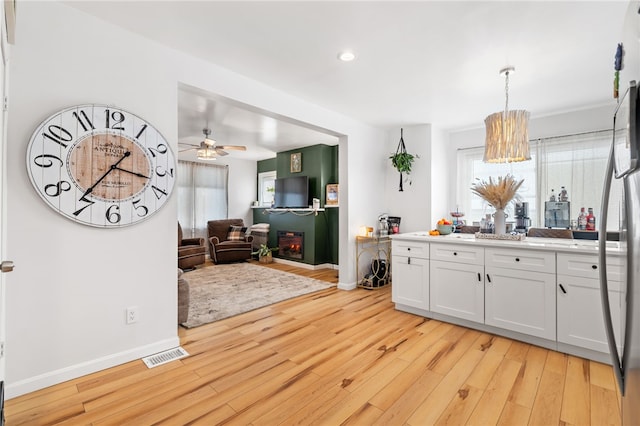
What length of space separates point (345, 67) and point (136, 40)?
5.59 ft

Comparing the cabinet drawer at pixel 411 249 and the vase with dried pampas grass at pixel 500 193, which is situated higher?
the vase with dried pampas grass at pixel 500 193

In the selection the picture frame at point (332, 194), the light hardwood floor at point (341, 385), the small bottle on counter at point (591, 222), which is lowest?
the light hardwood floor at point (341, 385)

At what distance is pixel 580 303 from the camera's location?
2268mm

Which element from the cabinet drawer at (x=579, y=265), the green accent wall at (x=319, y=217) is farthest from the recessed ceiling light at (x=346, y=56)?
the green accent wall at (x=319, y=217)

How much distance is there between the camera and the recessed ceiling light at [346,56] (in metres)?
2.52

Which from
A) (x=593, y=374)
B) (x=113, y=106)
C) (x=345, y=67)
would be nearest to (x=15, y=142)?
(x=113, y=106)

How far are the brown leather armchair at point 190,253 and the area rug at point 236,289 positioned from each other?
188mm

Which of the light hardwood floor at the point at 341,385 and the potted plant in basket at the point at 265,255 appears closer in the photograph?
the light hardwood floor at the point at 341,385

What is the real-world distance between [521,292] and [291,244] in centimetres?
451

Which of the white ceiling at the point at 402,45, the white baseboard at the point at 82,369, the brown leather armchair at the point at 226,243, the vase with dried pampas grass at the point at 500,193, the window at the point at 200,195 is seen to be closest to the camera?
the white baseboard at the point at 82,369

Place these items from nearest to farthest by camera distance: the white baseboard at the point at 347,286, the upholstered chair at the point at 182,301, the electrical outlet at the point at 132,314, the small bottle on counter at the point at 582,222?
the electrical outlet at the point at 132,314 < the upholstered chair at the point at 182,301 < the small bottle on counter at the point at 582,222 < the white baseboard at the point at 347,286

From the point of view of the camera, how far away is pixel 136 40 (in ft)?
7.38

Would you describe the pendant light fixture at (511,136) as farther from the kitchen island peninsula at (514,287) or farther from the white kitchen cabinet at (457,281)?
the white kitchen cabinet at (457,281)

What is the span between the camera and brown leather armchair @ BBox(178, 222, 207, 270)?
5.52 m
